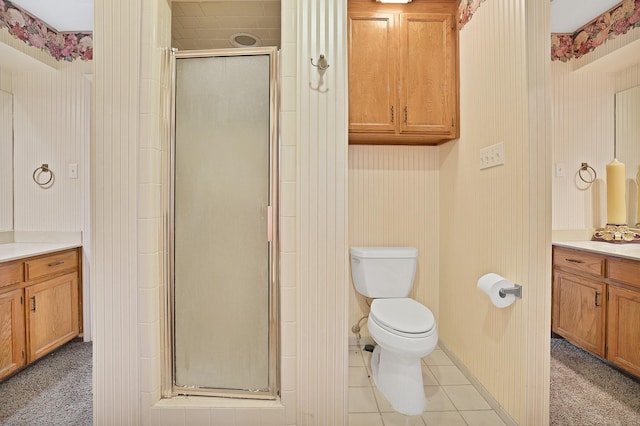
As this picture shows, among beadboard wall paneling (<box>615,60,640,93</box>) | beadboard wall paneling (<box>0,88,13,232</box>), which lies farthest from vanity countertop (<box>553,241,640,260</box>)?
beadboard wall paneling (<box>0,88,13,232</box>)

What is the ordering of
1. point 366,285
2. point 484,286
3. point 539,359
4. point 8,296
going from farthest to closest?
point 366,285
point 8,296
point 484,286
point 539,359

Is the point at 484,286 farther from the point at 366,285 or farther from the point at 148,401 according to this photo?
the point at 148,401

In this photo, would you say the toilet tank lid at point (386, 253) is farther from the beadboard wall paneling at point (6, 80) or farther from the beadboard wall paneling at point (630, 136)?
the beadboard wall paneling at point (6, 80)

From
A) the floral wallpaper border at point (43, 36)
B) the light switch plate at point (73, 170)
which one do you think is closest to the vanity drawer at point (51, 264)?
the light switch plate at point (73, 170)

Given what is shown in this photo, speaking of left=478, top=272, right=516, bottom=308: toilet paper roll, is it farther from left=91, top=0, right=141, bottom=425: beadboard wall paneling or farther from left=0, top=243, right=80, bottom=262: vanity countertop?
left=0, top=243, right=80, bottom=262: vanity countertop

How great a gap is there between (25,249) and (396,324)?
2531 millimetres

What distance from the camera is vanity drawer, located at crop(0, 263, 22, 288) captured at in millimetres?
1822

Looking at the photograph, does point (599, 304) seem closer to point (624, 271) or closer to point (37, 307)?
point (624, 271)

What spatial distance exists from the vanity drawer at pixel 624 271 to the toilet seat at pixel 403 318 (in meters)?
1.22

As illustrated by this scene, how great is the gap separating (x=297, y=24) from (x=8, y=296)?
2.30 metres

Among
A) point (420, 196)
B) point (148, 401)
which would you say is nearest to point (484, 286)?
point (420, 196)

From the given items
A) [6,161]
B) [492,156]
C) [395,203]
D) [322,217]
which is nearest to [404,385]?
[322,217]

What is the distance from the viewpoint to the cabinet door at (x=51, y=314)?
6.66 ft

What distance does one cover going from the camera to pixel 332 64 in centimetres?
144
